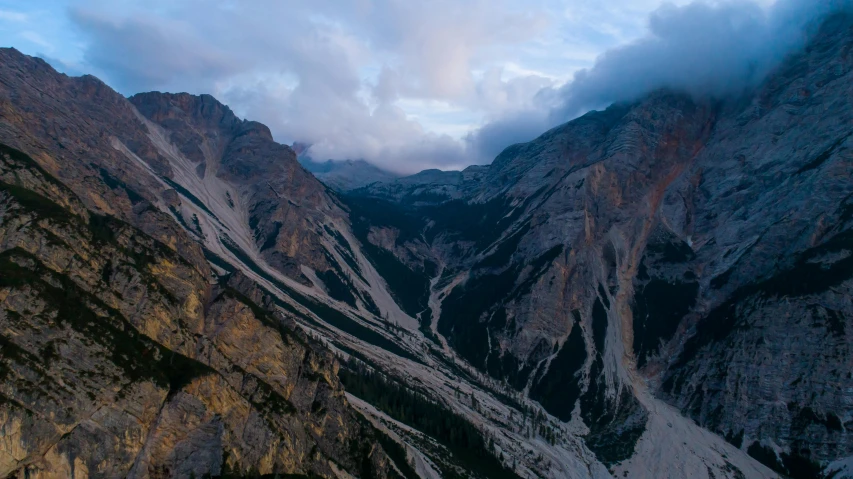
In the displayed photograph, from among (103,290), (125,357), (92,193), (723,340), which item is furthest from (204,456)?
(723,340)

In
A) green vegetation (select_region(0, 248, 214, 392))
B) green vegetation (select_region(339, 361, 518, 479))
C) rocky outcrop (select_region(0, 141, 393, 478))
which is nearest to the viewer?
rocky outcrop (select_region(0, 141, 393, 478))

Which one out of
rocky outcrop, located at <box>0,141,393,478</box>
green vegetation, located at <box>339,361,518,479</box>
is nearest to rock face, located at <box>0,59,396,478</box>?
rocky outcrop, located at <box>0,141,393,478</box>

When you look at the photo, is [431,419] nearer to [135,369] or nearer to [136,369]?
[136,369]

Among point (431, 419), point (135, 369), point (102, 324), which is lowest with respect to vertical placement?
point (431, 419)

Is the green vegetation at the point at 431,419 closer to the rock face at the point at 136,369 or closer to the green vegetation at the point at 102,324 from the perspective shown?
the rock face at the point at 136,369

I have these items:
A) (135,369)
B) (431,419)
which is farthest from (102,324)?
(431,419)

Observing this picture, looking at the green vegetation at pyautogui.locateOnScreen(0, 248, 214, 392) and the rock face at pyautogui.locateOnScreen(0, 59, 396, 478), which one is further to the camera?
the green vegetation at pyautogui.locateOnScreen(0, 248, 214, 392)

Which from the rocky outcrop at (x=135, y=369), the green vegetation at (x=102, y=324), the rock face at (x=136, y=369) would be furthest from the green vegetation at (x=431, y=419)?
the green vegetation at (x=102, y=324)

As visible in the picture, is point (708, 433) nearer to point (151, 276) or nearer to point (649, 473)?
point (649, 473)

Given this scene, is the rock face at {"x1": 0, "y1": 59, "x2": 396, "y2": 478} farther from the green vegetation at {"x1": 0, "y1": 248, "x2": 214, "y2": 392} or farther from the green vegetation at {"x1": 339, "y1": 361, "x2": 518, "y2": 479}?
the green vegetation at {"x1": 339, "y1": 361, "x2": 518, "y2": 479}

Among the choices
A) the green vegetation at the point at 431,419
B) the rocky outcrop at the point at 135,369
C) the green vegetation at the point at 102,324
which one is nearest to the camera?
the rocky outcrop at the point at 135,369

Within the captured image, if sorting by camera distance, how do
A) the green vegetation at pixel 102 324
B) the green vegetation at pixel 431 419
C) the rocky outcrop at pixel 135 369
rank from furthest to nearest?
the green vegetation at pixel 431 419
the green vegetation at pixel 102 324
the rocky outcrop at pixel 135 369
